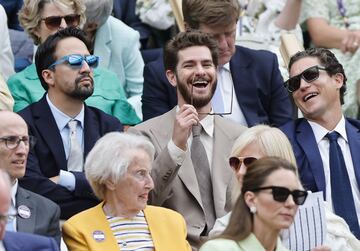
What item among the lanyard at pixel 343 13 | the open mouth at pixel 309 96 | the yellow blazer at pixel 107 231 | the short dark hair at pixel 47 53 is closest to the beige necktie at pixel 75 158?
the short dark hair at pixel 47 53

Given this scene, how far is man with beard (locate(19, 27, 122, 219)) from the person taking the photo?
8305 mm

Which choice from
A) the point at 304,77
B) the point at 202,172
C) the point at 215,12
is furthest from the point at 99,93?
the point at 304,77

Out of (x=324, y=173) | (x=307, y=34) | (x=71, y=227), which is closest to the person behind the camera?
(x=71, y=227)

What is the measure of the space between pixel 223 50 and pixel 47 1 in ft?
4.43

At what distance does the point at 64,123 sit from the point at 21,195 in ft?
3.86

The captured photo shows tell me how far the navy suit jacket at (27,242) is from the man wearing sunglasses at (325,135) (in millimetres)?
2147

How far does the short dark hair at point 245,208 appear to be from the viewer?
662 centimetres

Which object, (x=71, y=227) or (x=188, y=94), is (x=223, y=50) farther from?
(x=71, y=227)

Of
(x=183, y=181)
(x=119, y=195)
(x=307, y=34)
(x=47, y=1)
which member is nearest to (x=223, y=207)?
(x=183, y=181)

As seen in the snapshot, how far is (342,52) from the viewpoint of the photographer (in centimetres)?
1045

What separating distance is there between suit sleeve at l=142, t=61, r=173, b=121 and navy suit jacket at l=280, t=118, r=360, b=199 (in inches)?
36.8

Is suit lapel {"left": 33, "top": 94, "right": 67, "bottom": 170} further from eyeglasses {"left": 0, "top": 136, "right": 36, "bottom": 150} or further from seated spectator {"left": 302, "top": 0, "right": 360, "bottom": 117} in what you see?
seated spectator {"left": 302, "top": 0, "right": 360, "bottom": 117}

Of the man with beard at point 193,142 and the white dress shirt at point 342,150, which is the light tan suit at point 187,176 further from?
the white dress shirt at point 342,150

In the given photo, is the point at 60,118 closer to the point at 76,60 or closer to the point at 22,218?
the point at 76,60
